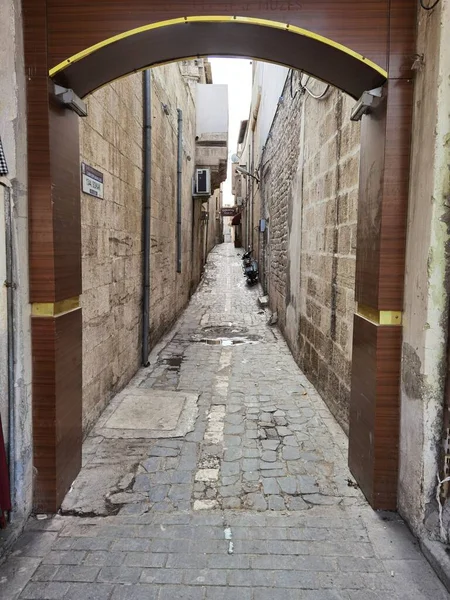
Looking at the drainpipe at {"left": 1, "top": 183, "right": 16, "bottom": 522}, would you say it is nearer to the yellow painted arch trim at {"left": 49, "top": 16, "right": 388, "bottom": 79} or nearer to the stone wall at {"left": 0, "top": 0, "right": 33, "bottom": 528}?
the stone wall at {"left": 0, "top": 0, "right": 33, "bottom": 528}

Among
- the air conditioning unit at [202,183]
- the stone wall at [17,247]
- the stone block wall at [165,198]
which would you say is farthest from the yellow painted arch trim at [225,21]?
the air conditioning unit at [202,183]

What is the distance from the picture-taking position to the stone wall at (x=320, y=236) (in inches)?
164

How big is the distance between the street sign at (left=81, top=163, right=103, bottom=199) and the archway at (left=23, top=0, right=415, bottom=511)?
0.80 metres

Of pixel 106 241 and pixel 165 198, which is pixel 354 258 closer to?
pixel 106 241

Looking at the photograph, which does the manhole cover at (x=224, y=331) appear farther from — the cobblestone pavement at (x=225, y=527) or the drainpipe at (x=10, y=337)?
the drainpipe at (x=10, y=337)

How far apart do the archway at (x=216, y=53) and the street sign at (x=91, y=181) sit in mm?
797

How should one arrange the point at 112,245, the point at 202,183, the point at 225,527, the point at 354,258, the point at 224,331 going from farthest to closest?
the point at 202,183, the point at 224,331, the point at 112,245, the point at 354,258, the point at 225,527

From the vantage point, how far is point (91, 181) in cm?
403

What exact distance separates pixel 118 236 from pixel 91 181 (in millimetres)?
1152

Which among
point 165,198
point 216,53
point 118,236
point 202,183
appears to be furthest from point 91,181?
point 202,183

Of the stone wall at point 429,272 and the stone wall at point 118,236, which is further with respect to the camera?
the stone wall at point 118,236

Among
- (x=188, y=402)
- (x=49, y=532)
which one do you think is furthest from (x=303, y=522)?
(x=188, y=402)

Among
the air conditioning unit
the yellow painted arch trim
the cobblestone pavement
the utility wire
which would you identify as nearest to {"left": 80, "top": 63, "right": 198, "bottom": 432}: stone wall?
the cobblestone pavement

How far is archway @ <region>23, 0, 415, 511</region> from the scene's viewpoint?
8.43ft
